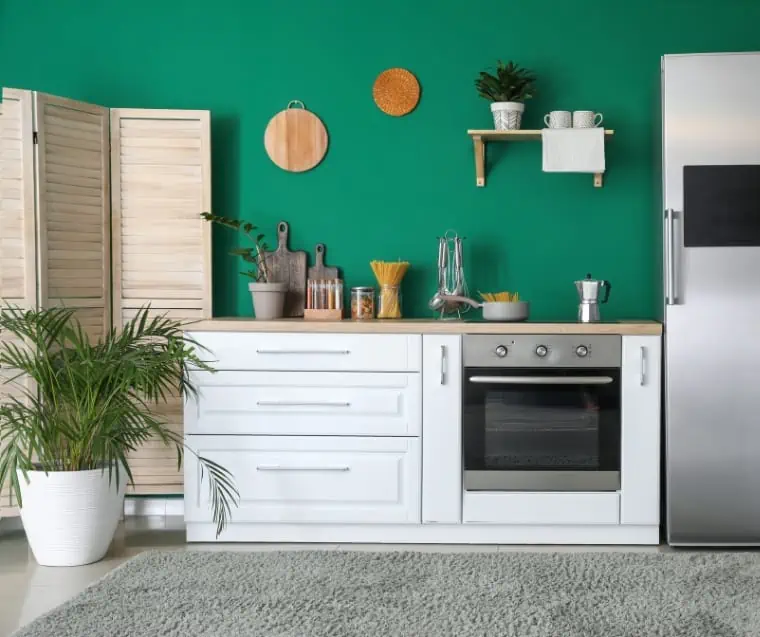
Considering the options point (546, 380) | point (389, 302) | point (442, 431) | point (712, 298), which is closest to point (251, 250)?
point (389, 302)

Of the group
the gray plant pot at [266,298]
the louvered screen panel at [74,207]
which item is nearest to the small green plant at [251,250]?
the gray plant pot at [266,298]

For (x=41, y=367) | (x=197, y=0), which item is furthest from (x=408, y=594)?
(x=197, y=0)

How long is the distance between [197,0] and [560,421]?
245 cm

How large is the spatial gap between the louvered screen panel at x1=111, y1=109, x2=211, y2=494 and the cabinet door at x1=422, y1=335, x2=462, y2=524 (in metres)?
1.07

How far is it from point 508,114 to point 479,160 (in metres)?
0.24

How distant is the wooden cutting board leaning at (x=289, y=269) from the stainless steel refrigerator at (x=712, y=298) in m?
1.57

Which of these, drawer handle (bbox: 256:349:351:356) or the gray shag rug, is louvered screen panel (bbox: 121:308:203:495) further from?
the gray shag rug

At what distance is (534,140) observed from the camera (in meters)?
4.17

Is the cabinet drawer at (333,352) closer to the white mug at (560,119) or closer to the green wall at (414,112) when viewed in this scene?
the green wall at (414,112)

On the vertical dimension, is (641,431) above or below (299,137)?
below

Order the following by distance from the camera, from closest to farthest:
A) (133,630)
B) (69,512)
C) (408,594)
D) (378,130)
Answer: (133,630) < (408,594) < (69,512) < (378,130)

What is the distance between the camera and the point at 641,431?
3699 millimetres

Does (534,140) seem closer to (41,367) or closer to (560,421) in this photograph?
(560,421)

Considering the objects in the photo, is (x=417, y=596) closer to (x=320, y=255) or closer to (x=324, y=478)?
(x=324, y=478)
